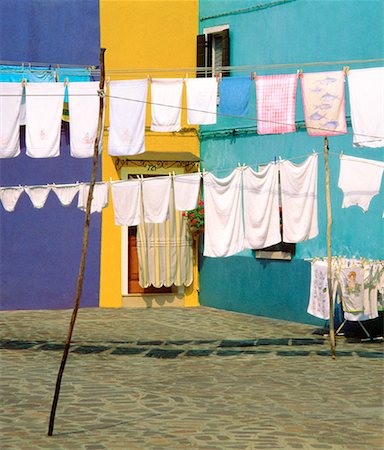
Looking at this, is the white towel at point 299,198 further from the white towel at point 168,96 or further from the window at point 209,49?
the window at point 209,49

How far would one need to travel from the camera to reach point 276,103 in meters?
13.1

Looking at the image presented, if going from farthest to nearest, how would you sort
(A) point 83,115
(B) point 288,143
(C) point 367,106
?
(B) point 288,143
(A) point 83,115
(C) point 367,106

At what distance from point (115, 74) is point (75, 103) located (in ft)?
18.0

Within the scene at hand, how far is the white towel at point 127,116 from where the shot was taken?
1323 centimetres

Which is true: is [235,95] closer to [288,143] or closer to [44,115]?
[44,115]

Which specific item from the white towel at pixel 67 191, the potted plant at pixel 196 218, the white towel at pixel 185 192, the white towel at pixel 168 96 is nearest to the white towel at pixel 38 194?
the white towel at pixel 67 191

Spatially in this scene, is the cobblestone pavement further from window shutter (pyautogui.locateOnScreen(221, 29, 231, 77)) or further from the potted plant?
window shutter (pyautogui.locateOnScreen(221, 29, 231, 77))

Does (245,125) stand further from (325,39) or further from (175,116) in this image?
(175,116)

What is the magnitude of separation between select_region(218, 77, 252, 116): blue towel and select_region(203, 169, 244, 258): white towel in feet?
2.63

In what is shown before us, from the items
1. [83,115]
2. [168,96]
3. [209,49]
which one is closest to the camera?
[168,96]

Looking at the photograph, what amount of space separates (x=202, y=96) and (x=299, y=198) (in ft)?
6.04

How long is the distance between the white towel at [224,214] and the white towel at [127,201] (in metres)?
1.30

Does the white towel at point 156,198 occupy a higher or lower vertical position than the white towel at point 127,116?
lower

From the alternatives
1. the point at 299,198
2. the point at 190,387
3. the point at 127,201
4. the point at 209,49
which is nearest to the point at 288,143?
the point at 209,49
